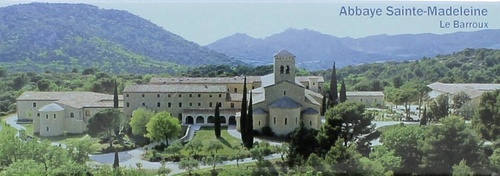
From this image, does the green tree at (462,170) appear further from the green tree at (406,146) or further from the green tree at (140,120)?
the green tree at (140,120)

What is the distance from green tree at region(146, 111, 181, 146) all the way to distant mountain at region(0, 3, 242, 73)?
1.03m

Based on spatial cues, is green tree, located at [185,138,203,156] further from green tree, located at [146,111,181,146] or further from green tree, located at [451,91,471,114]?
green tree, located at [451,91,471,114]

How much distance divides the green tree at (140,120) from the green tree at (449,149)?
413 centimetres

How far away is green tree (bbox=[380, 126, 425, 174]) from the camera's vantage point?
7.71 meters

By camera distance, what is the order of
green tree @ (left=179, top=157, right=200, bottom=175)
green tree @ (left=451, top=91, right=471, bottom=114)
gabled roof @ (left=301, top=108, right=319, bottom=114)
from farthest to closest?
green tree @ (left=451, top=91, right=471, bottom=114) < gabled roof @ (left=301, top=108, right=319, bottom=114) < green tree @ (left=179, top=157, right=200, bottom=175)

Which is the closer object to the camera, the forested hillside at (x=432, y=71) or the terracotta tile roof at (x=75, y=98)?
the terracotta tile roof at (x=75, y=98)

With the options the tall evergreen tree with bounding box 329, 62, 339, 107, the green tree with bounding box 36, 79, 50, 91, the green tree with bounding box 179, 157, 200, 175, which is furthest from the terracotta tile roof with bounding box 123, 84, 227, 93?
the tall evergreen tree with bounding box 329, 62, 339, 107

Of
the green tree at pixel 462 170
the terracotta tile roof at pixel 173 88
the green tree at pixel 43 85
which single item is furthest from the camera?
the terracotta tile roof at pixel 173 88

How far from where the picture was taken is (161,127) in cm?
825

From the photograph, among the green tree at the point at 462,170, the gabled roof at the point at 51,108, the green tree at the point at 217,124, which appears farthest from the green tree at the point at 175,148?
the green tree at the point at 462,170

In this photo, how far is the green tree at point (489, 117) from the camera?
337 inches

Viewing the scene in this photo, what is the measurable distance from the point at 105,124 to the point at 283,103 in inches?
115

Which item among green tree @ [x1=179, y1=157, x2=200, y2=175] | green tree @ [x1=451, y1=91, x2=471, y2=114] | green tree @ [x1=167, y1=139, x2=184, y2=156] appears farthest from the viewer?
green tree @ [x1=451, y1=91, x2=471, y2=114]

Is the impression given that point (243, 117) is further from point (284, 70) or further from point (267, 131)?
point (284, 70)
